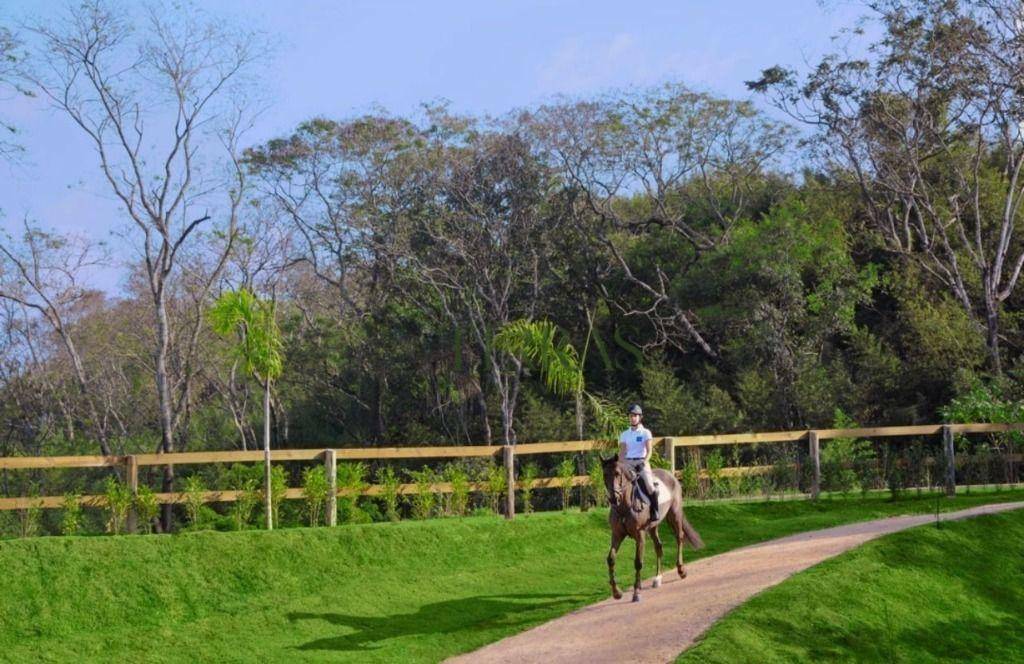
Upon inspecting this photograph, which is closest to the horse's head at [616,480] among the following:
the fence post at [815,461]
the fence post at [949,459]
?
the fence post at [815,461]

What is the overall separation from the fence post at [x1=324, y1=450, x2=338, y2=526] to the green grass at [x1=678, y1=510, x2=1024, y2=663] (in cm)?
685

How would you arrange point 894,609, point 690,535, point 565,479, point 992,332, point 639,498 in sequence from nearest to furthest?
1. point 894,609
2. point 639,498
3. point 690,535
4. point 565,479
5. point 992,332

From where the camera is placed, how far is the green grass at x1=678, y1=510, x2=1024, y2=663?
10.1 meters

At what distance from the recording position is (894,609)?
11.3 meters

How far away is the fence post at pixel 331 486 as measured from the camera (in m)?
15.9

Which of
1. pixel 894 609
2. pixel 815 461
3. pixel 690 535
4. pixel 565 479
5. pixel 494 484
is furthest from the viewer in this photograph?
pixel 815 461

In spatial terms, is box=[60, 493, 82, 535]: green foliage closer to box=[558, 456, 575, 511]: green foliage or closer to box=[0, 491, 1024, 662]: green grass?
box=[0, 491, 1024, 662]: green grass

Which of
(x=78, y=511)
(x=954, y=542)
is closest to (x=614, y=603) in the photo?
(x=954, y=542)

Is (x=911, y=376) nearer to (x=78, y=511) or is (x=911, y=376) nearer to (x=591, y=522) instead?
(x=591, y=522)

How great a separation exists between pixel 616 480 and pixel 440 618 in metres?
2.46

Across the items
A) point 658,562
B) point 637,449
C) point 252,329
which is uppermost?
point 252,329

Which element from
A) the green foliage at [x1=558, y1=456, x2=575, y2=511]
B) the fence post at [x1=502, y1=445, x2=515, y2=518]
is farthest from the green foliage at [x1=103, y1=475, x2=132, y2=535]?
the green foliage at [x1=558, y1=456, x2=575, y2=511]

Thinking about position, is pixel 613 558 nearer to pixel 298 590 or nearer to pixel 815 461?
pixel 298 590

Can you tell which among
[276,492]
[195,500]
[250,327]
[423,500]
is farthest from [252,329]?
[423,500]
